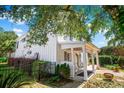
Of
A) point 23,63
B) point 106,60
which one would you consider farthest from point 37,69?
point 106,60

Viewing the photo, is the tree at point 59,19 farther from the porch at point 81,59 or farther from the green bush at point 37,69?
the green bush at point 37,69

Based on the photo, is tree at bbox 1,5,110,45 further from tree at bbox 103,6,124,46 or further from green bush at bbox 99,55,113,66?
green bush at bbox 99,55,113,66

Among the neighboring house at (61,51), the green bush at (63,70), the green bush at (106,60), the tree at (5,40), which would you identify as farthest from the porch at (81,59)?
the tree at (5,40)

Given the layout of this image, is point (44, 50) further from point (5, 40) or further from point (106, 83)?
point (106, 83)

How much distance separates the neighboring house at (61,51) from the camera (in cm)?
588

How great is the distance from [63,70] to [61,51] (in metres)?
1.00

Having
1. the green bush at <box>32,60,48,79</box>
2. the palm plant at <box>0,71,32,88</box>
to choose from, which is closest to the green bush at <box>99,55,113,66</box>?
the green bush at <box>32,60,48,79</box>

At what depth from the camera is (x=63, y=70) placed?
5859 millimetres

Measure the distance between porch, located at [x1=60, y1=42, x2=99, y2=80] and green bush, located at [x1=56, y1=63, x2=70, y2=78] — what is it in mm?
171

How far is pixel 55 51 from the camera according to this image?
Answer: 6523 millimetres
